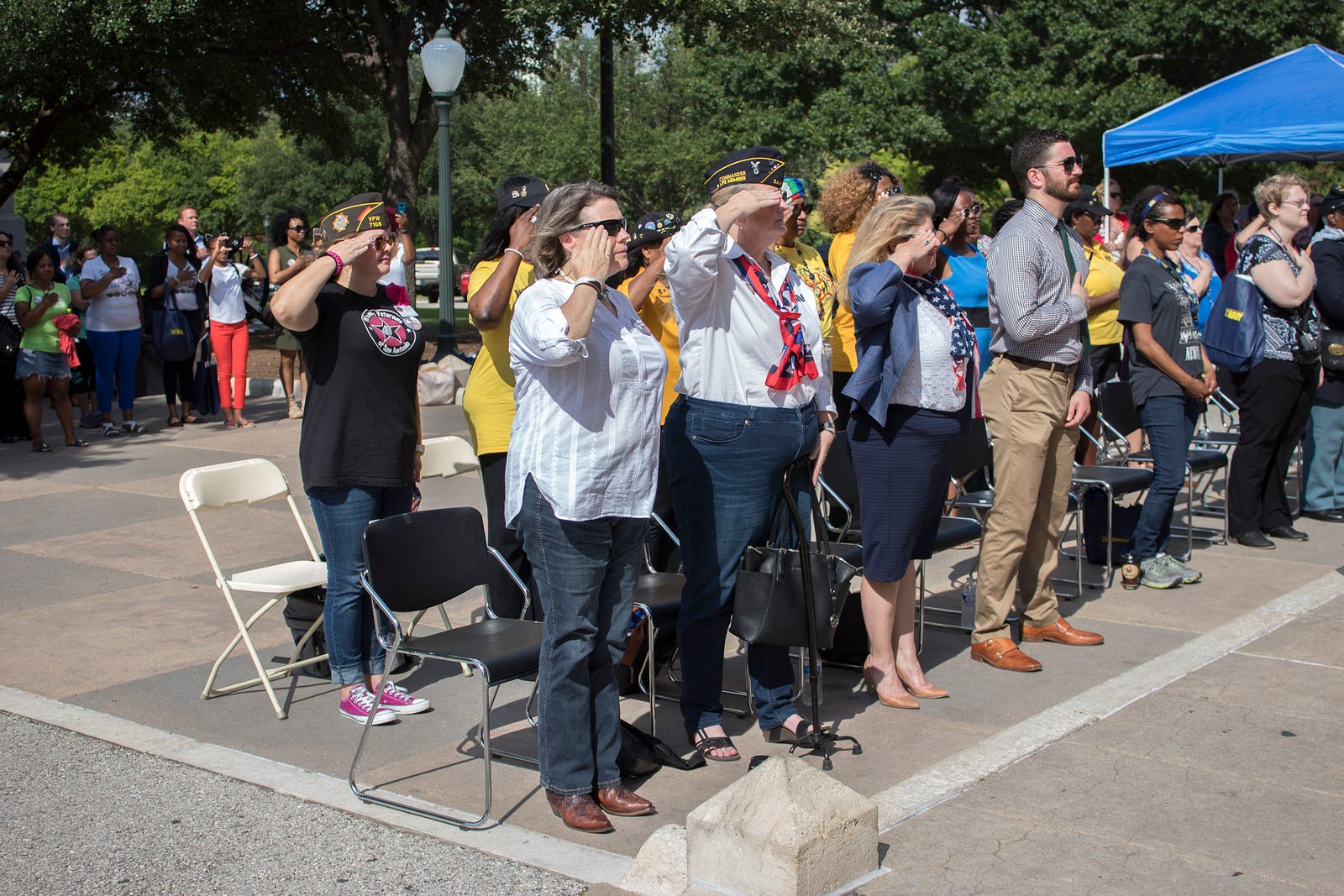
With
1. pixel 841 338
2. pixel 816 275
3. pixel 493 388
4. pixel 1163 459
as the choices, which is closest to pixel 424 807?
pixel 493 388

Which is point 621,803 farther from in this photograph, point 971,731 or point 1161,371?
point 1161,371

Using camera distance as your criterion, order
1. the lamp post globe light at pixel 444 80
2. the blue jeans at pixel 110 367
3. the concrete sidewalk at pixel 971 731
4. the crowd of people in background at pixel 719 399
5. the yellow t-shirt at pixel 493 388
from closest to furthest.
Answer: the concrete sidewalk at pixel 971 731, the crowd of people in background at pixel 719 399, the yellow t-shirt at pixel 493 388, the blue jeans at pixel 110 367, the lamp post globe light at pixel 444 80

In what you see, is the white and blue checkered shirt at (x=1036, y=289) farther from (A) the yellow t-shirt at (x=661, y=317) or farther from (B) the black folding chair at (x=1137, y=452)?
(B) the black folding chair at (x=1137, y=452)

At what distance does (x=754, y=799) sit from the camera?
11.3 ft

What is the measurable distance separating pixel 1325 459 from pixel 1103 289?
6.19 ft

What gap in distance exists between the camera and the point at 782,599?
4348 millimetres

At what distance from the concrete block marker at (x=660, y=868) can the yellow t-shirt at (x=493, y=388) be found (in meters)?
2.00

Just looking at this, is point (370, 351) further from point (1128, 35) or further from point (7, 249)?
point (1128, 35)

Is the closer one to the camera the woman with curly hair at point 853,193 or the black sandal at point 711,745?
the black sandal at point 711,745

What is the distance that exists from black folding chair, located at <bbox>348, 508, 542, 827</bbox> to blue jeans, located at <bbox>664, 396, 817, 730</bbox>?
0.56m

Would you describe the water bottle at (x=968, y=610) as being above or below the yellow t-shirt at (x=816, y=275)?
below

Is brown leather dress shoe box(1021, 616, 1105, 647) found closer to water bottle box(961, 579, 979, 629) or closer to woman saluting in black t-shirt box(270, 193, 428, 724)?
water bottle box(961, 579, 979, 629)

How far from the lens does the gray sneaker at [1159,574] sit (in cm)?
701

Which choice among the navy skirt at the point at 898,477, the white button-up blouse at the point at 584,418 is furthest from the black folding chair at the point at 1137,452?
the white button-up blouse at the point at 584,418
